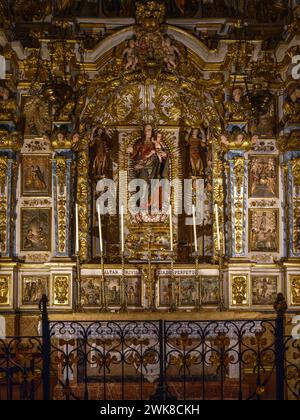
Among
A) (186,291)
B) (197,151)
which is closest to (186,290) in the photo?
(186,291)

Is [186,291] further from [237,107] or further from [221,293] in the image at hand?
[237,107]

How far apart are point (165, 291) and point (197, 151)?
8.58ft

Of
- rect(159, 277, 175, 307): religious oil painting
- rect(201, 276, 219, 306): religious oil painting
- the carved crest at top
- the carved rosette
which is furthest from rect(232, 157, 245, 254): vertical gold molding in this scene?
the carved crest at top

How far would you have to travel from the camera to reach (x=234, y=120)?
1366 cm

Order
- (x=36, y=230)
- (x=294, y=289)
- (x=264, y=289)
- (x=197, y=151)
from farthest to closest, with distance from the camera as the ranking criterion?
1. (x=197, y=151)
2. (x=36, y=230)
3. (x=264, y=289)
4. (x=294, y=289)

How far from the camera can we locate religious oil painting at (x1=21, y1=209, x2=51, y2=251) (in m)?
13.8

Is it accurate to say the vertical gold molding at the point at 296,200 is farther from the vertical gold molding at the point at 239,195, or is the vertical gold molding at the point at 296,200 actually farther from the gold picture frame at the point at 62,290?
the gold picture frame at the point at 62,290

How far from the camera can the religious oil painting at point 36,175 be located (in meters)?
13.9

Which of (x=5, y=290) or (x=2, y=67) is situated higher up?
(x=2, y=67)

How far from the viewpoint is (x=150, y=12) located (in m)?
13.7

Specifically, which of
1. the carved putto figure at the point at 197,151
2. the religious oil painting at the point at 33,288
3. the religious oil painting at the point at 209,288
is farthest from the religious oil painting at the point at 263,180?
the religious oil painting at the point at 33,288

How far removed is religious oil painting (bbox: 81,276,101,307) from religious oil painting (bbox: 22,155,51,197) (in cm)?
171

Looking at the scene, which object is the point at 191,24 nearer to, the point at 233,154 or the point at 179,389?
the point at 233,154

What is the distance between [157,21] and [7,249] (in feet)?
15.6
